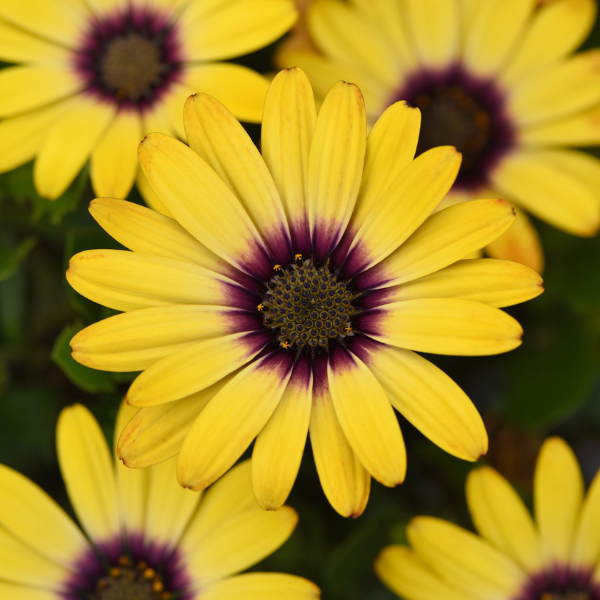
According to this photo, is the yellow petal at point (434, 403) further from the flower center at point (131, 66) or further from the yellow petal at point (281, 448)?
the flower center at point (131, 66)

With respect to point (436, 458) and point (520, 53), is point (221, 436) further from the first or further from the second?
point (520, 53)

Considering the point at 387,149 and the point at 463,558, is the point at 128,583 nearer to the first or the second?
the point at 463,558

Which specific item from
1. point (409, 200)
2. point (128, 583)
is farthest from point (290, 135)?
point (128, 583)

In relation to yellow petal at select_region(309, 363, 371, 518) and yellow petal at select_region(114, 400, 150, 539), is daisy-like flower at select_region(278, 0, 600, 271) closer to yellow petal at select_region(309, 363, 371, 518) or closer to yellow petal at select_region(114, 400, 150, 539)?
yellow petal at select_region(309, 363, 371, 518)

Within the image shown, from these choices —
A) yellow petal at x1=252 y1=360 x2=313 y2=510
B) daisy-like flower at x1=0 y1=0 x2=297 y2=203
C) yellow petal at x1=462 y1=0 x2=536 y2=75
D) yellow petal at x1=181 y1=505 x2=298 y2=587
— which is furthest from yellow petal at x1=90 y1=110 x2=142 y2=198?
yellow petal at x1=462 y1=0 x2=536 y2=75

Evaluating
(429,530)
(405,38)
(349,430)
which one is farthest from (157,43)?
(429,530)

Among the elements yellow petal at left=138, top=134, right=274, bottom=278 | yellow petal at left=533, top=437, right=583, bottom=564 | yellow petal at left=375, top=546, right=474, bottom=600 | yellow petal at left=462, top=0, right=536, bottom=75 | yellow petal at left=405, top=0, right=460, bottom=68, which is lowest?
yellow petal at left=375, top=546, right=474, bottom=600
